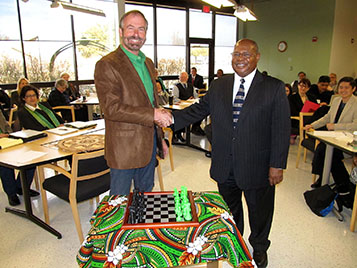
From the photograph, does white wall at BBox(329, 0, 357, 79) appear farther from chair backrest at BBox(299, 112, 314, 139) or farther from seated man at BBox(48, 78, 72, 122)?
seated man at BBox(48, 78, 72, 122)

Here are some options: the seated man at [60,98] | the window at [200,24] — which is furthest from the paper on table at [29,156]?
the window at [200,24]

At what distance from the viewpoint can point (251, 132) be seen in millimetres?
1826

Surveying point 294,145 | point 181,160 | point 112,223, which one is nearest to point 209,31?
point 294,145

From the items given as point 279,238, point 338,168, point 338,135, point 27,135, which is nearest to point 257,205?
point 279,238

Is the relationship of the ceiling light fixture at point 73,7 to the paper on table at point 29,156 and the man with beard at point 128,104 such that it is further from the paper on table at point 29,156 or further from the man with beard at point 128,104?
the man with beard at point 128,104

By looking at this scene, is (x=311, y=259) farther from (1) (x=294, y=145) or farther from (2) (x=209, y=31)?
(2) (x=209, y=31)

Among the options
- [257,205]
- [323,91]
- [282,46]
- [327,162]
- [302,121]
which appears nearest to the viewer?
[257,205]

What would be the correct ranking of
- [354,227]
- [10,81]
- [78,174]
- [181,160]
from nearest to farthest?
[78,174] < [354,227] < [181,160] < [10,81]

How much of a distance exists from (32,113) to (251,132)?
9.29 ft

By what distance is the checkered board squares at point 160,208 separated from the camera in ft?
4.41

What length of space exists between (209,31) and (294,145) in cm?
611

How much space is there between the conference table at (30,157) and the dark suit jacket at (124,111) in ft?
2.45

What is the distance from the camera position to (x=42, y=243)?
2.46 meters

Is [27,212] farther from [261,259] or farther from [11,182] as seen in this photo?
[261,259]
